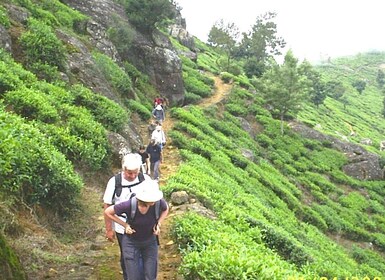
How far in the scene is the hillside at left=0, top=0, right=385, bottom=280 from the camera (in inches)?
348

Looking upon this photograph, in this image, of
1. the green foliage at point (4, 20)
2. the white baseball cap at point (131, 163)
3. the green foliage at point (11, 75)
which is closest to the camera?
the white baseball cap at point (131, 163)

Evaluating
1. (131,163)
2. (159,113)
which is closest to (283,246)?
(131,163)

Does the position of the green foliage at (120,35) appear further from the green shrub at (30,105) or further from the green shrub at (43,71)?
the green shrub at (30,105)

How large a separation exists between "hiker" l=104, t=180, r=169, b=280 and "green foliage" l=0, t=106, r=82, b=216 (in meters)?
3.42

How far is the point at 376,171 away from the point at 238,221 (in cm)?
3192

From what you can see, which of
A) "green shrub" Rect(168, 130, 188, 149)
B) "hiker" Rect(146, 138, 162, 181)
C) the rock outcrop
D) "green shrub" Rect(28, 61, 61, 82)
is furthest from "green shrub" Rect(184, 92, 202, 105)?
"hiker" Rect(146, 138, 162, 181)

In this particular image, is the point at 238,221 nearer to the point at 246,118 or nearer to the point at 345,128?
the point at 246,118

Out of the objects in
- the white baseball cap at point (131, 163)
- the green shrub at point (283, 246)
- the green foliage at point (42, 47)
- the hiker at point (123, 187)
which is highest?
the green foliage at point (42, 47)

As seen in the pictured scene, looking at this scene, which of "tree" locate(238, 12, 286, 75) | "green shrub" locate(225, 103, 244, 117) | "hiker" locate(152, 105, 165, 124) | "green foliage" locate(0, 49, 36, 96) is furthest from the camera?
"tree" locate(238, 12, 286, 75)

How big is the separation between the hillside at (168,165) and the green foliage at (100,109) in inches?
2.7

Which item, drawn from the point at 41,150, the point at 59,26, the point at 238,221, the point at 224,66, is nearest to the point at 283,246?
the point at 238,221

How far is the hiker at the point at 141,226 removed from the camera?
6.34 metres

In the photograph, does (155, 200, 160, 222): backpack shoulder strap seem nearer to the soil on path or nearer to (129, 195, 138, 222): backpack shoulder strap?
(129, 195, 138, 222): backpack shoulder strap

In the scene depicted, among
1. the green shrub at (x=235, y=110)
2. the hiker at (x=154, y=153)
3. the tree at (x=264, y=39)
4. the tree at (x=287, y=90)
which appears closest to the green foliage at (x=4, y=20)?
the hiker at (x=154, y=153)
